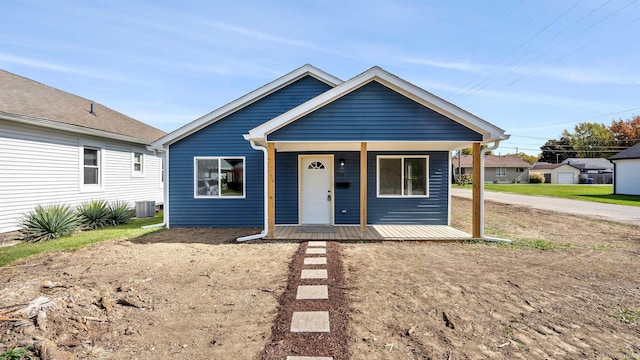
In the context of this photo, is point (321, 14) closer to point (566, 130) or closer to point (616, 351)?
Answer: point (616, 351)

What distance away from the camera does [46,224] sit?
7.86 metres

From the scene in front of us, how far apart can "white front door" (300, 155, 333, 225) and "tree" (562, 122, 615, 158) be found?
76.0m

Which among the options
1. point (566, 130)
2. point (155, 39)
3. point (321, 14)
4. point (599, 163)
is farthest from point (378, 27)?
point (566, 130)

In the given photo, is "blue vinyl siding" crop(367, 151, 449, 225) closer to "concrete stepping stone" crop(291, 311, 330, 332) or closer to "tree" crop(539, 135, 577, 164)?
"concrete stepping stone" crop(291, 311, 330, 332)

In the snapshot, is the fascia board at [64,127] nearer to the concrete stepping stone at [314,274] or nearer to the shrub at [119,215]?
the shrub at [119,215]

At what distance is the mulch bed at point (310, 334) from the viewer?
2711mm

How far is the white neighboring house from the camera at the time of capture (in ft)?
25.5

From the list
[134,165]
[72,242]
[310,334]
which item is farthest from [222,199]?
[310,334]

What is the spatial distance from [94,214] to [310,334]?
962 centimetres

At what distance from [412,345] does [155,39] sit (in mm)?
13147

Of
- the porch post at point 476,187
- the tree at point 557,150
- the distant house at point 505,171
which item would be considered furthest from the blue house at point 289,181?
the tree at point 557,150

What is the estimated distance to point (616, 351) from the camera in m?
2.81

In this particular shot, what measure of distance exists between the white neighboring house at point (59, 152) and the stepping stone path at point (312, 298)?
8.14m

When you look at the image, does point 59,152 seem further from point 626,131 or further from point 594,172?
point 626,131
